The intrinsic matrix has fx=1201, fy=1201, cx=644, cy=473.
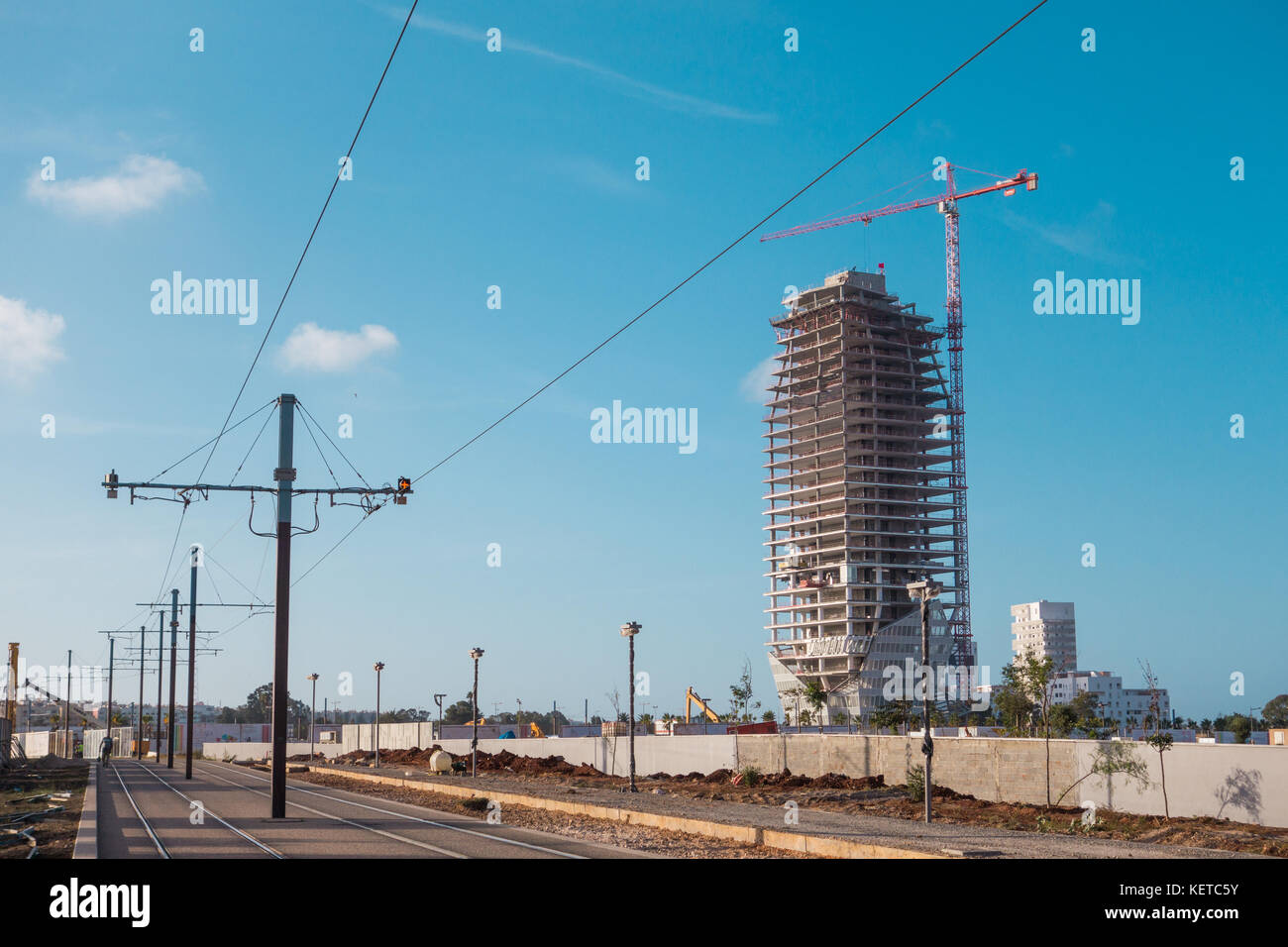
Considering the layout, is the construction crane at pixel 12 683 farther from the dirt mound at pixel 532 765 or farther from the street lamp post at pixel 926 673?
the street lamp post at pixel 926 673

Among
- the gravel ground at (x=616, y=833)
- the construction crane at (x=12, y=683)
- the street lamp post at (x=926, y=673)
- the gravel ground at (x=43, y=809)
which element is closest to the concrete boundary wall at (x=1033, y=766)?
the street lamp post at (x=926, y=673)

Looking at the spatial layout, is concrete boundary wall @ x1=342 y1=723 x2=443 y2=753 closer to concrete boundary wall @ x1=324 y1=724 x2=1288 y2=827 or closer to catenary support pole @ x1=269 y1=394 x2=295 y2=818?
concrete boundary wall @ x1=324 y1=724 x2=1288 y2=827

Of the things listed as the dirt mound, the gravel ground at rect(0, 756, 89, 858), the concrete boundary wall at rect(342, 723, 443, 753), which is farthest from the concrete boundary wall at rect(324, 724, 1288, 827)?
the concrete boundary wall at rect(342, 723, 443, 753)

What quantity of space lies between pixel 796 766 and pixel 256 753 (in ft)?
217

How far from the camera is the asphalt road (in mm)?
21266

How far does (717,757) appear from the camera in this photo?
50656 millimetres

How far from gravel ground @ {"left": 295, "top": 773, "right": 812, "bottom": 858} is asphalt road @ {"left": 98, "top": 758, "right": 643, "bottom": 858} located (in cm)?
71

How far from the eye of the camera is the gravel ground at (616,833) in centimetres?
2209

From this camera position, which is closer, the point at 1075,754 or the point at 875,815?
the point at 875,815

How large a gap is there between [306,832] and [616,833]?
6.58m

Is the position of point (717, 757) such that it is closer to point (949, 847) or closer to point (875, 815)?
point (875, 815)

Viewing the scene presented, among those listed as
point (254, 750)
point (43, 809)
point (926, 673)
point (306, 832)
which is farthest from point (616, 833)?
point (254, 750)

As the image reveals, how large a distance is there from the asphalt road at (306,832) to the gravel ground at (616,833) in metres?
0.71
